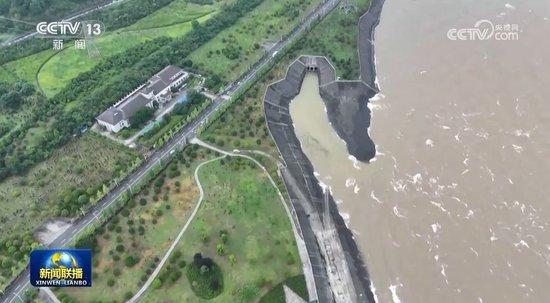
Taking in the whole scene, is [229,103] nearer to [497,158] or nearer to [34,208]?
[34,208]

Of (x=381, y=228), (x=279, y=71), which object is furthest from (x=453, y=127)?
(x=279, y=71)

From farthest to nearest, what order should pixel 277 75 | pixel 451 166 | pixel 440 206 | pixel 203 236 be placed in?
pixel 277 75 → pixel 451 166 → pixel 440 206 → pixel 203 236

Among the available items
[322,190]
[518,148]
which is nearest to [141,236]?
[322,190]

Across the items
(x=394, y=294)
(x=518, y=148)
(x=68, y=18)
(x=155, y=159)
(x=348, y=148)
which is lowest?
(x=394, y=294)

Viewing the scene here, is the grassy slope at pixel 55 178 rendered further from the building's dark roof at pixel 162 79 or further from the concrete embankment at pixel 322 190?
the concrete embankment at pixel 322 190

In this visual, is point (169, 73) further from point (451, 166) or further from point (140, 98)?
point (451, 166)

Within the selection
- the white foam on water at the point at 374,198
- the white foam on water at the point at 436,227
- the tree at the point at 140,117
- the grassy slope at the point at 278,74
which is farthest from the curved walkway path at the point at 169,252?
the white foam on water at the point at 436,227
